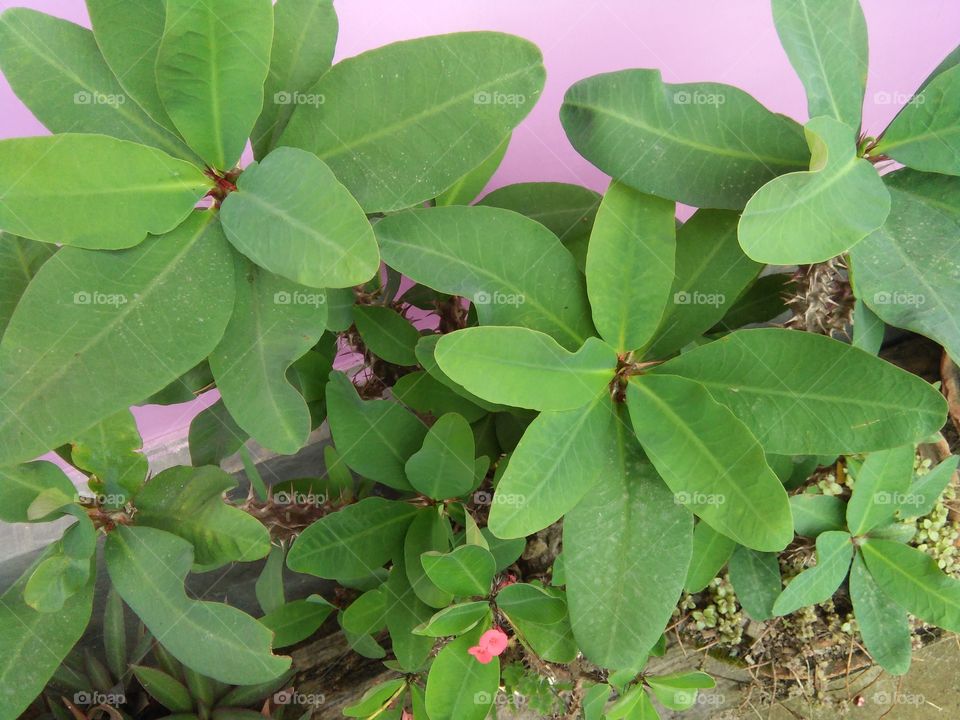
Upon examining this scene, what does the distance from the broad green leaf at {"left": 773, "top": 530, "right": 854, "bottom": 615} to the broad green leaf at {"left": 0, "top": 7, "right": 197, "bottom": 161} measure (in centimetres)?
105

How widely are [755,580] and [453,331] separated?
0.66 meters

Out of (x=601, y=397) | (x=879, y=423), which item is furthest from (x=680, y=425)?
(x=879, y=423)

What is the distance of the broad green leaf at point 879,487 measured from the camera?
1.07 metres

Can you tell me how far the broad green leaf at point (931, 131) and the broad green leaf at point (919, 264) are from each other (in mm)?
54

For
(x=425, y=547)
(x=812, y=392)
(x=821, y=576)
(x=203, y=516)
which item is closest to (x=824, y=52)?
(x=812, y=392)

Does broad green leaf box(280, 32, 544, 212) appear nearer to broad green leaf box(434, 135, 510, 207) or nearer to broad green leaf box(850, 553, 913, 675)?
broad green leaf box(434, 135, 510, 207)

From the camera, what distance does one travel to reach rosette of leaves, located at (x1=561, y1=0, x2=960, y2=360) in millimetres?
848

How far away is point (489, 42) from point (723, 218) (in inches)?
15.7

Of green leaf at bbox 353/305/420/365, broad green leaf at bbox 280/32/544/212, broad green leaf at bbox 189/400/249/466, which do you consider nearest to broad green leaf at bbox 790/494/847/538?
green leaf at bbox 353/305/420/365

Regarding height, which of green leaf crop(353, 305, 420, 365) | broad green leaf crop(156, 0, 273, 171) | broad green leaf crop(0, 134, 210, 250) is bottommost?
green leaf crop(353, 305, 420, 365)

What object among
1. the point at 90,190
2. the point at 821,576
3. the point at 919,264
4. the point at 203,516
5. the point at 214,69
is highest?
the point at 214,69

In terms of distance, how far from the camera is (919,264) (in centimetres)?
89

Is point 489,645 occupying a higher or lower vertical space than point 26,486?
lower

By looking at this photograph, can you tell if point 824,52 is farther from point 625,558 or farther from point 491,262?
point 625,558
